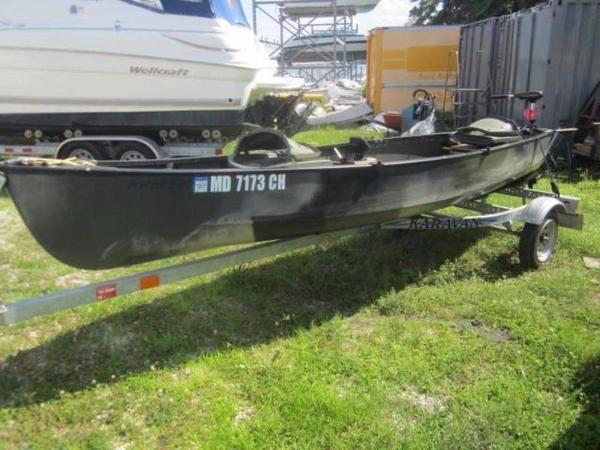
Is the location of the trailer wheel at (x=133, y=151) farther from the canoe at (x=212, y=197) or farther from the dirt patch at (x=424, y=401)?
the dirt patch at (x=424, y=401)

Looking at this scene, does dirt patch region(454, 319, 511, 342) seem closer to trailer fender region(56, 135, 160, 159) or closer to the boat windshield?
trailer fender region(56, 135, 160, 159)

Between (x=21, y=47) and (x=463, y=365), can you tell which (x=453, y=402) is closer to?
(x=463, y=365)

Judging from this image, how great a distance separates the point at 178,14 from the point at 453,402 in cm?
559

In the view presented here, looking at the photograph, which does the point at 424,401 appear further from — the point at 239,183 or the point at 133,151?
the point at 133,151

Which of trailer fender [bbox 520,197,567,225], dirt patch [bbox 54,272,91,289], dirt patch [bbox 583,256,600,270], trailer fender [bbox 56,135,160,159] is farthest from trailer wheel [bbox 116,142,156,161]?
dirt patch [bbox 583,256,600,270]

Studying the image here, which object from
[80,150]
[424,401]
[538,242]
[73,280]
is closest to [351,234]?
[424,401]

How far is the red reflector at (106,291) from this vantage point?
308 cm

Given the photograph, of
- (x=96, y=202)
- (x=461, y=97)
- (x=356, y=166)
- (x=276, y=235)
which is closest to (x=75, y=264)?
(x=96, y=202)

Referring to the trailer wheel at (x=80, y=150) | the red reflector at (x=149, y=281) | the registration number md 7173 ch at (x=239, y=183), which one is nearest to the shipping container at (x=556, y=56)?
the trailer wheel at (x=80, y=150)

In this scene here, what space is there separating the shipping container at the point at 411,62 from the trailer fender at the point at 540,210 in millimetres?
10666

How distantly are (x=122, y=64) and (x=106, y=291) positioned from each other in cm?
438

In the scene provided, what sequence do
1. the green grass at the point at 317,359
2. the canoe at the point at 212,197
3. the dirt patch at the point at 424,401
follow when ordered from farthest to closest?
the canoe at the point at 212,197
the dirt patch at the point at 424,401
the green grass at the point at 317,359

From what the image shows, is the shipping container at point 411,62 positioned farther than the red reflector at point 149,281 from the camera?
Yes

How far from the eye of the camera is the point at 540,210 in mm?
4555
